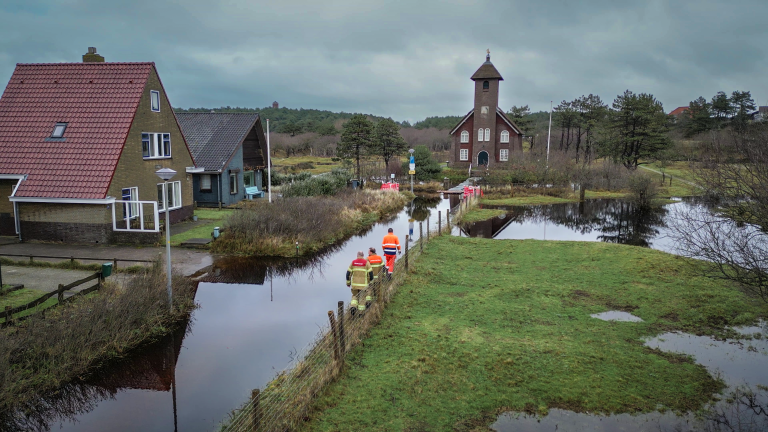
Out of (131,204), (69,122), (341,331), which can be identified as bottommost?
(341,331)

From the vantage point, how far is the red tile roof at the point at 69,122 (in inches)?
768

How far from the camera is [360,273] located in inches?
460

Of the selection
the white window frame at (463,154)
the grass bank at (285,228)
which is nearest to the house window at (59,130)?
the grass bank at (285,228)

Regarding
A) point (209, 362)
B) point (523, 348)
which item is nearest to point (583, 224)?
point (523, 348)

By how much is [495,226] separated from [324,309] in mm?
16110

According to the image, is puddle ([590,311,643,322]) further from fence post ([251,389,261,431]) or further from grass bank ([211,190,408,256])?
grass bank ([211,190,408,256])

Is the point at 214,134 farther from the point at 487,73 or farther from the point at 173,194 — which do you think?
the point at 487,73

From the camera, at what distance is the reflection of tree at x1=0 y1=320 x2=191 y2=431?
8.23m

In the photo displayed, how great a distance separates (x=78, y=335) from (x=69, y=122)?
1449 cm

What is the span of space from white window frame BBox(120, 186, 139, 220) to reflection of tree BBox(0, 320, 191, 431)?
425 inches

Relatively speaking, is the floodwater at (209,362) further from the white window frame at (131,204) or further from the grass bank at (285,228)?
the white window frame at (131,204)

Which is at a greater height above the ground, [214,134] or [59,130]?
[214,134]

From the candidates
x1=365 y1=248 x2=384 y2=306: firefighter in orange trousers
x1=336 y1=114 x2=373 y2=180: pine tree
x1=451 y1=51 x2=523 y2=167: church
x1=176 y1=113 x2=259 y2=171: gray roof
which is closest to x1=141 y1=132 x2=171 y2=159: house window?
x1=176 y1=113 x2=259 y2=171: gray roof

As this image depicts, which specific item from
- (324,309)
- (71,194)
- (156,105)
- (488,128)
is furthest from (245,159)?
(488,128)
